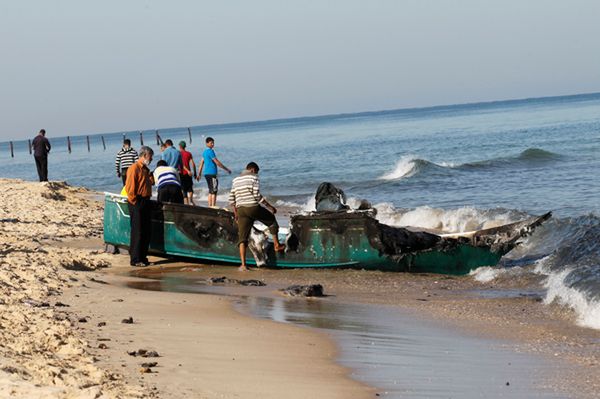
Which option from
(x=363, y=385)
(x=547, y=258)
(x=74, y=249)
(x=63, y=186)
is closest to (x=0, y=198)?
(x=63, y=186)

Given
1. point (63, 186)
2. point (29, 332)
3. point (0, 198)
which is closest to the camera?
point (29, 332)

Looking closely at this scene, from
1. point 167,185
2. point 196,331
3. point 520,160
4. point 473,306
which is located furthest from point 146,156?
point 520,160

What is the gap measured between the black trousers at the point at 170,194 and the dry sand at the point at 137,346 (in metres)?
2.67

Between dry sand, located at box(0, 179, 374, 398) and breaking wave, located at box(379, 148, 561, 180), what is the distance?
80.3 feet

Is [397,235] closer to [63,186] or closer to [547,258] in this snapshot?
Result: [547,258]

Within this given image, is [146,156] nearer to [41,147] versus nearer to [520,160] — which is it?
[41,147]

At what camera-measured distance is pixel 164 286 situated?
11383 millimetres

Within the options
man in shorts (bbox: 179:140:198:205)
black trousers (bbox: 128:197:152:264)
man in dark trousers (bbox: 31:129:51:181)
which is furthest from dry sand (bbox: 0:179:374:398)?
man in dark trousers (bbox: 31:129:51:181)

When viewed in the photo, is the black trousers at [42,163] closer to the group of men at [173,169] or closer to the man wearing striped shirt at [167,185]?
the group of men at [173,169]

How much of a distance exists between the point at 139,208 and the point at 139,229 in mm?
291

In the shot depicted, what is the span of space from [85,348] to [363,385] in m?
1.96

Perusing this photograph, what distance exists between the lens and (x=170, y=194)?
14.3 m

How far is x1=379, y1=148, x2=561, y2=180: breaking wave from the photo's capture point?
3516cm

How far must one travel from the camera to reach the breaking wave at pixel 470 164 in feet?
115
